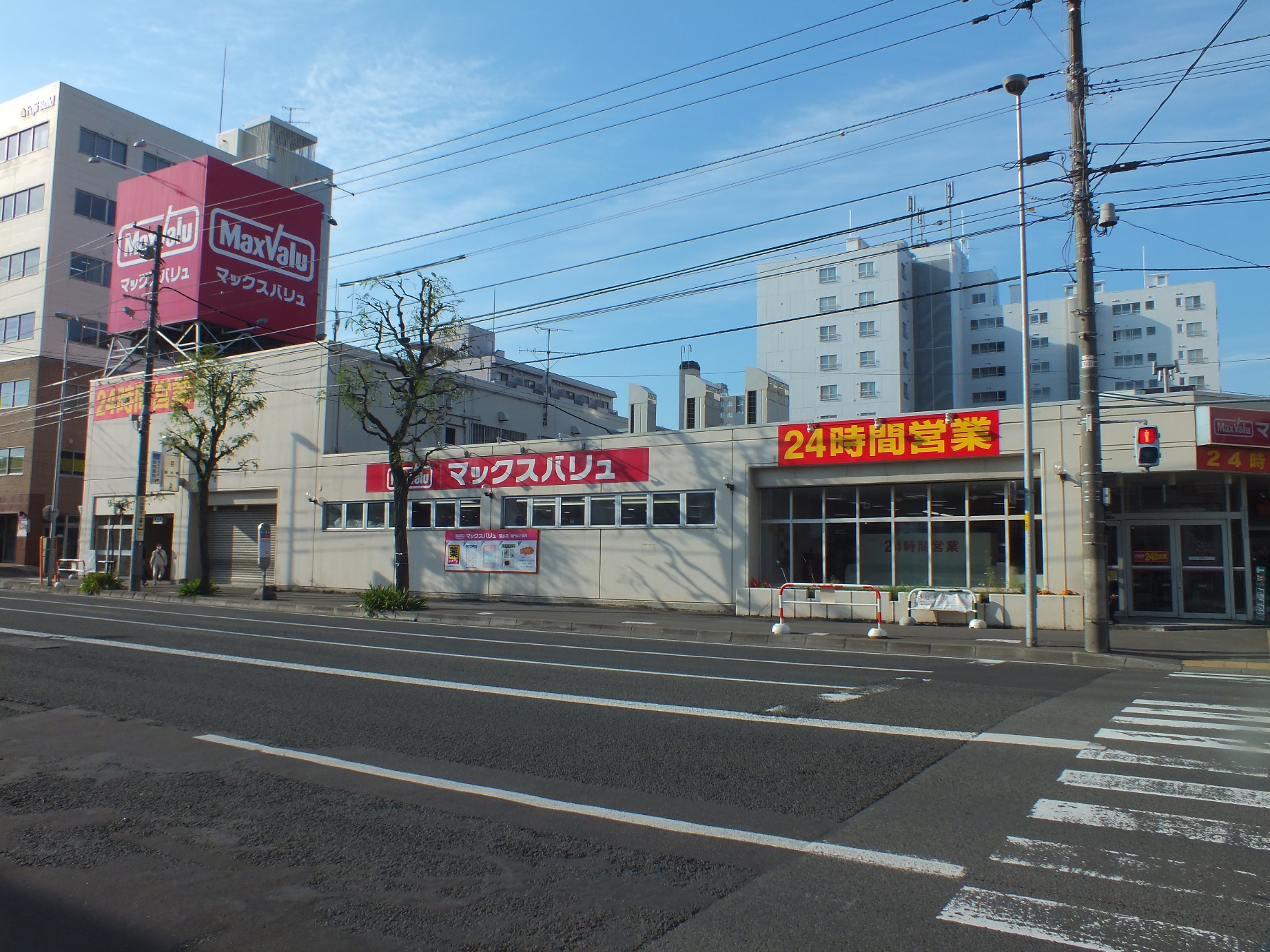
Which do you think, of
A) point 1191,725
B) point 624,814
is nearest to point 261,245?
point 624,814

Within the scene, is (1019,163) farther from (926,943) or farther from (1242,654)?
(926,943)

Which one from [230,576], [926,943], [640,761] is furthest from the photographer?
[230,576]

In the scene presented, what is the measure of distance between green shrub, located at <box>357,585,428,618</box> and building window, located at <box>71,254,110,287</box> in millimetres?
38507

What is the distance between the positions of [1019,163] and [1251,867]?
46.1ft

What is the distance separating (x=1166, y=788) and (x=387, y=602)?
19360 mm

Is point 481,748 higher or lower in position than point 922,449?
lower

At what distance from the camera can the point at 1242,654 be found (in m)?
14.5

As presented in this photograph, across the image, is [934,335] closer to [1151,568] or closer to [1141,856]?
[1151,568]

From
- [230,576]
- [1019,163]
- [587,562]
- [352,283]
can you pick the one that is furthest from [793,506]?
[230,576]

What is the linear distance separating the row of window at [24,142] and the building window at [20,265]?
6164 millimetres

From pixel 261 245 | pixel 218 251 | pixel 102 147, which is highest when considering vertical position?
pixel 102 147

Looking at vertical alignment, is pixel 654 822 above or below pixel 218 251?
below

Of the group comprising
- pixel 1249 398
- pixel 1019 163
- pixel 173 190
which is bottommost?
pixel 1249 398

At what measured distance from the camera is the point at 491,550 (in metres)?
26.7
